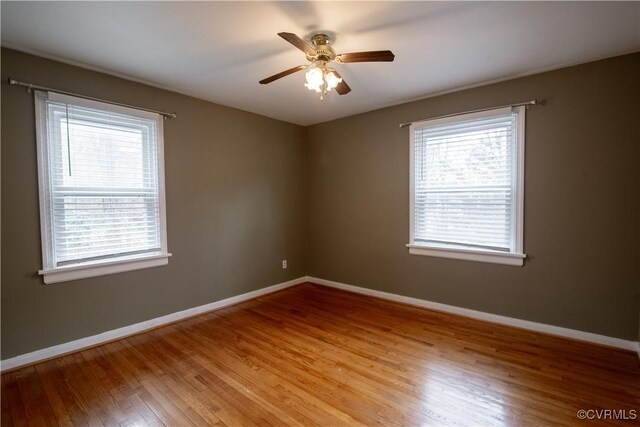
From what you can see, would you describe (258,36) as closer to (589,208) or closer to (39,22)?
(39,22)

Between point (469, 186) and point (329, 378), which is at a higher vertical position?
point (469, 186)

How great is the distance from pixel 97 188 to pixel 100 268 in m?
0.72

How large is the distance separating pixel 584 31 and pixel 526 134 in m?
0.91

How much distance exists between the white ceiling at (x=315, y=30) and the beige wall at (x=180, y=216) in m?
0.32

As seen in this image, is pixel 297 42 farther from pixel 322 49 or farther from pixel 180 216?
pixel 180 216

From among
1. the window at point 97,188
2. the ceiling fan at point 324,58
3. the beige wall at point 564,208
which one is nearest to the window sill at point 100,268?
the window at point 97,188

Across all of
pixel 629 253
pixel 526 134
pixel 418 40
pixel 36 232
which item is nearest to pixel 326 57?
pixel 418 40

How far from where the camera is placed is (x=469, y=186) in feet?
10.3

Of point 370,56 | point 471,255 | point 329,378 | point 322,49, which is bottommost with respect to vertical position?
point 329,378

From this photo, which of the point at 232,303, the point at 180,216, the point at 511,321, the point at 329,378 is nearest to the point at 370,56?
the point at 329,378

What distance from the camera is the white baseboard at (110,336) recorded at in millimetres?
2309

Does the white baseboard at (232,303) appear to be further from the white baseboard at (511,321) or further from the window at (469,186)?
the window at (469,186)

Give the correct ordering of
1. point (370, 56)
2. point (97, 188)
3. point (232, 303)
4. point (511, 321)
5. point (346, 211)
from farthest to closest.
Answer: point (346, 211), point (232, 303), point (511, 321), point (97, 188), point (370, 56)

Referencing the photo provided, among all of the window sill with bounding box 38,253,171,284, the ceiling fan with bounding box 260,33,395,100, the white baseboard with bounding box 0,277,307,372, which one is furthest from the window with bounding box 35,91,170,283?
the ceiling fan with bounding box 260,33,395,100
